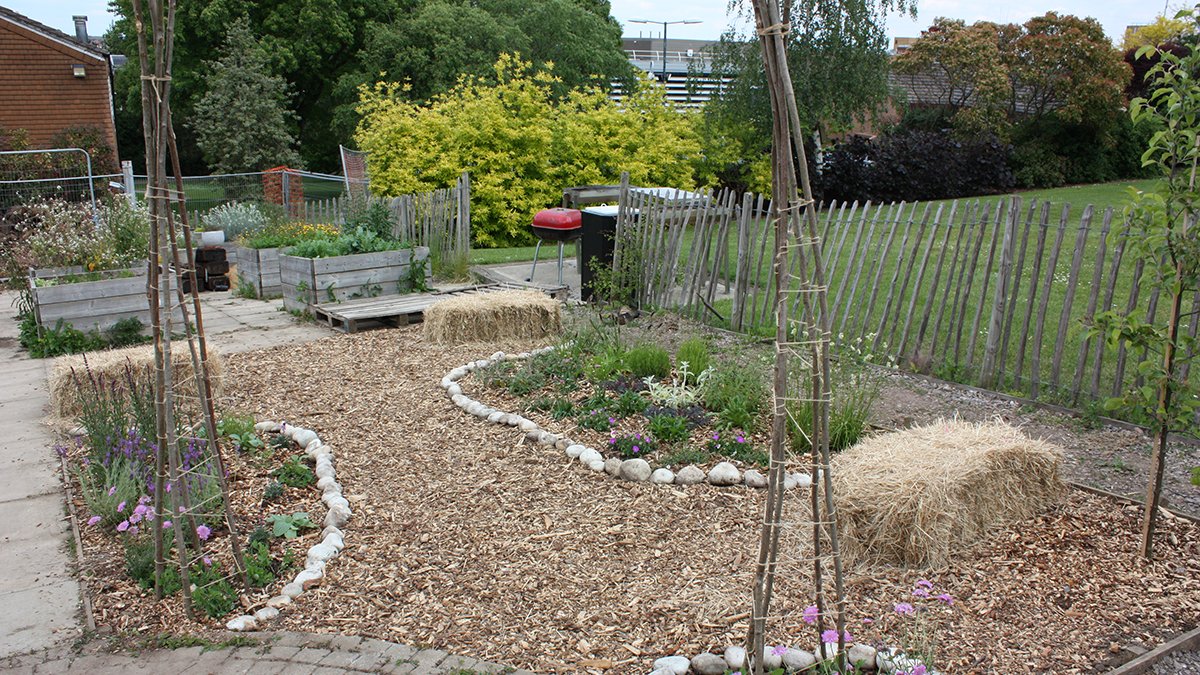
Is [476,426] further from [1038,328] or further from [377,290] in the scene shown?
[377,290]

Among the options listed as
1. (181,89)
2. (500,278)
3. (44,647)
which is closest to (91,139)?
(181,89)

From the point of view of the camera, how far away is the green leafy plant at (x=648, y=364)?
6.22 meters

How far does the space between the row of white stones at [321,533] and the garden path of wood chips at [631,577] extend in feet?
0.21

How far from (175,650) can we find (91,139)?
19500mm

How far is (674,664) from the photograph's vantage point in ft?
10.2

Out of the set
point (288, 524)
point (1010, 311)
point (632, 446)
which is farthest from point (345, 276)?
point (1010, 311)

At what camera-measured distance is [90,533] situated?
437 cm

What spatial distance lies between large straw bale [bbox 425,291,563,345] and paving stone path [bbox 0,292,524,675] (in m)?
3.24

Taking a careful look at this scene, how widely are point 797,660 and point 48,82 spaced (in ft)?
72.3

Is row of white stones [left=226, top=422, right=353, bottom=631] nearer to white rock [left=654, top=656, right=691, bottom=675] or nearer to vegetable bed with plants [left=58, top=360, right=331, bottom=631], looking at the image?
vegetable bed with plants [left=58, top=360, right=331, bottom=631]

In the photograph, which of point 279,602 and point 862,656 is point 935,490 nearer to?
point 862,656

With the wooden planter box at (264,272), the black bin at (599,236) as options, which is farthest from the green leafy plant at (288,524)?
the wooden planter box at (264,272)

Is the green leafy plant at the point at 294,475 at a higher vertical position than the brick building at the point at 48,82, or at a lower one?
lower

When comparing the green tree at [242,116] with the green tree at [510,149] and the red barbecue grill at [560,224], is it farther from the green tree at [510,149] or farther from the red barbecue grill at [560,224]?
the red barbecue grill at [560,224]
